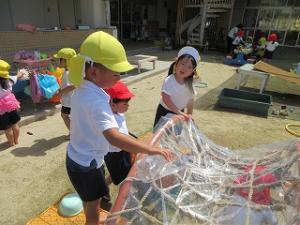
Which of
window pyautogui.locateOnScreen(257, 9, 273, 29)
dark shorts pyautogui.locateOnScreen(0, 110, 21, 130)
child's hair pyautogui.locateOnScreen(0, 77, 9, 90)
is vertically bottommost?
dark shorts pyautogui.locateOnScreen(0, 110, 21, 130)

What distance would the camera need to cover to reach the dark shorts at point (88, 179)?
1.84 metres

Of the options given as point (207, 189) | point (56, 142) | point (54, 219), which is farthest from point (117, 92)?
point (56, 142)

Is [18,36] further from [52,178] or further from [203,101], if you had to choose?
[52,178]

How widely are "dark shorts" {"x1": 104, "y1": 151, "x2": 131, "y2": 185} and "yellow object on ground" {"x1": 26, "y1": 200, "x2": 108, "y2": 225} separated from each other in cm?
39

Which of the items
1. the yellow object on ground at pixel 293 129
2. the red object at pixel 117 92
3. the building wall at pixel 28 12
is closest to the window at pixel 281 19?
the yellow object on ground at pixel 293 129

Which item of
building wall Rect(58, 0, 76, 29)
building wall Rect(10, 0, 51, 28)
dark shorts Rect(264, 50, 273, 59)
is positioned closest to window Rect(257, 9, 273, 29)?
dark shorts Rect(264, 50, 273, 59)

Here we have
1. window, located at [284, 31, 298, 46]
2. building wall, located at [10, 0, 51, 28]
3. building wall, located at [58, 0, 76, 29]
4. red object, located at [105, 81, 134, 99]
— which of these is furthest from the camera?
window, located at [284, 31, 298, 46]

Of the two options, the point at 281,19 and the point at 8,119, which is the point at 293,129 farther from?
the point at 281,19

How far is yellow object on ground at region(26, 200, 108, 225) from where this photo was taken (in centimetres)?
253

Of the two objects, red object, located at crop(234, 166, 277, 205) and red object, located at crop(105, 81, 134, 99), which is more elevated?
red object, located at crop(105, 81, 134, 99)

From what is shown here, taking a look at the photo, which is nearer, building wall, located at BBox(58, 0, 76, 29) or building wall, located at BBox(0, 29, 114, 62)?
building wall, located at BBox(0, 29, 114, 62)

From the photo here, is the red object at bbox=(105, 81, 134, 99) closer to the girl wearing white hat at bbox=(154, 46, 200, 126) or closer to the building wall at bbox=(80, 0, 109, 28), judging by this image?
the girl wearing white hat at bbox=(154, 46, 200, 126)

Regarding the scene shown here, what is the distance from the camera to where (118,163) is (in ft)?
8.42

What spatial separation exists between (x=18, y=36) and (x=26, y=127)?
4.63 m
